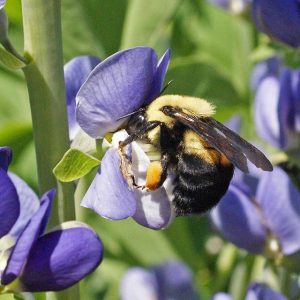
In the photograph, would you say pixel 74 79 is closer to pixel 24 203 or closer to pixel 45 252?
pixel 24 203

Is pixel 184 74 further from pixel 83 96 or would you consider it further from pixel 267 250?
pixel 83 96

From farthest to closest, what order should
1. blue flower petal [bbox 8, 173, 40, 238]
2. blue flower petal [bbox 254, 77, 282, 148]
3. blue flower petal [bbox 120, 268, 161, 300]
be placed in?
1. blue flower petal [bbox 254, 77, 282, 148]
2. blue flower petal [bbox 120, 268, 161, 300]
3. blue flower petal [bbox 8, 173, 40, 238]

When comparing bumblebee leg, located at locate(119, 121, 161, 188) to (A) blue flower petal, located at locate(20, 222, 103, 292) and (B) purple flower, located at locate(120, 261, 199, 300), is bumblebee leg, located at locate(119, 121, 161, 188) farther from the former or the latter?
(B) purple flower, located at locate(120, 261, 199, 300)

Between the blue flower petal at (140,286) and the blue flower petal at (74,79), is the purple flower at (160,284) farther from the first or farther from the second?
the blue flower petal at (74,79)

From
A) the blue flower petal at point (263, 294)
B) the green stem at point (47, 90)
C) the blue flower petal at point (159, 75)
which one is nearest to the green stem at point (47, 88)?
the green stem at point (47, 90)

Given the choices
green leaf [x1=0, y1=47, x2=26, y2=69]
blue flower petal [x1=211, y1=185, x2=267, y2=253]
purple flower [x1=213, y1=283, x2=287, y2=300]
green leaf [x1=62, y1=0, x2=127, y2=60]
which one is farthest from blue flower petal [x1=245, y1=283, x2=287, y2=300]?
green leaf [x1=62, y1=0, x2=127, y2=60]

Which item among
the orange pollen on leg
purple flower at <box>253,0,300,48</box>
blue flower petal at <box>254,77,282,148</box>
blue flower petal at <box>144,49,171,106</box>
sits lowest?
blue flower petal at <box>254,77,282,148</box>
